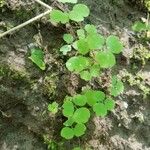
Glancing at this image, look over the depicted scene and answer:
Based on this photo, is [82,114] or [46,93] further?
[46,93]

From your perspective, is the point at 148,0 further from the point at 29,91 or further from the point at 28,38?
the point at 29,91

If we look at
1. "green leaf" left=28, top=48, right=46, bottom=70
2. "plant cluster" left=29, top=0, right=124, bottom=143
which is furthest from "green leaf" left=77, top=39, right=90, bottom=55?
"green leaf" left=28, top=48, right=46, bottom=70

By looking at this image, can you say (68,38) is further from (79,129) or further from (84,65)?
(79,129)

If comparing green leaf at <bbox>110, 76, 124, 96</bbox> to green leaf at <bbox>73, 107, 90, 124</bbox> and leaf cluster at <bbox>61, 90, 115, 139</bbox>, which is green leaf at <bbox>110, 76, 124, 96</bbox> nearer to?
leaf cluster at <bbox>61, 90, 115, 139</bbox>

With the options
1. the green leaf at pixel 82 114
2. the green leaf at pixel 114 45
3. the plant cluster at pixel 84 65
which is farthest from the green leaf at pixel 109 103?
the green leaf at pixel 114 45

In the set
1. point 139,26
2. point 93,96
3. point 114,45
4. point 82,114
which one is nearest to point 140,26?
point 139,26

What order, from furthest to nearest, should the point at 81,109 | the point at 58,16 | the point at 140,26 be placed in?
the point at 140,26 < the point at 58,16 < the point at 81,109

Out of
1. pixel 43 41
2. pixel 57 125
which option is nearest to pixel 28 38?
pixel 43 41
